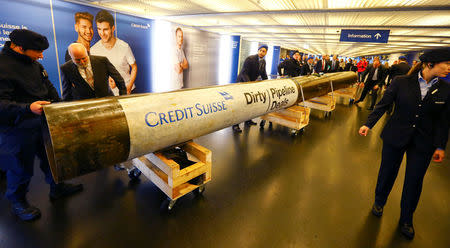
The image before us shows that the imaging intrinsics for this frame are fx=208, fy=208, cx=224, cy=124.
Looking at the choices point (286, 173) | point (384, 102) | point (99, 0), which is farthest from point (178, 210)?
point (99, 0)

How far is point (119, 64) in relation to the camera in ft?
14.0

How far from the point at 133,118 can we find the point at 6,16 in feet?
10.3

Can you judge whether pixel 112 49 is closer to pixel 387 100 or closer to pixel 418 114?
pixel 387 100

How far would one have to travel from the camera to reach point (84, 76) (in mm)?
1955

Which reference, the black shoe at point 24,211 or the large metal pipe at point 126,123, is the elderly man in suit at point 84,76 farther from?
the black shoe at point 24,211

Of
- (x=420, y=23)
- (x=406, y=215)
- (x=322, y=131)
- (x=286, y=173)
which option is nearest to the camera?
(x=406, y=215)

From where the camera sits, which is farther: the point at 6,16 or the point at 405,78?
the point at 6,16

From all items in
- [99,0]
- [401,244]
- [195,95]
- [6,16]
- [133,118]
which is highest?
[99,0]

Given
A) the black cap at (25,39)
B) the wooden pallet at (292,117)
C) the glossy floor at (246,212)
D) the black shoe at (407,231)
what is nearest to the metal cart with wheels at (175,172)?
the glossy floor at (246,212)

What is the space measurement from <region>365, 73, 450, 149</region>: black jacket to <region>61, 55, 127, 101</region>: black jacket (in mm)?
2502

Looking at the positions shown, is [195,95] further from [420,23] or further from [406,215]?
[420,23]

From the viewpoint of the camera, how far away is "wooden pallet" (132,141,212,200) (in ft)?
5.43

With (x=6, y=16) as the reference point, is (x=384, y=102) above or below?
below

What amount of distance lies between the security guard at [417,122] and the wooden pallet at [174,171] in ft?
4.91
